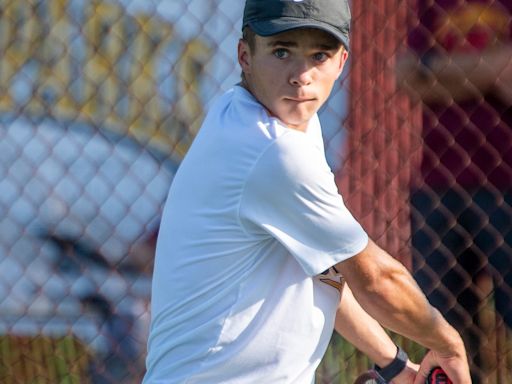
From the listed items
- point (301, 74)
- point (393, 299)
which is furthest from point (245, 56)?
point (393, 299)

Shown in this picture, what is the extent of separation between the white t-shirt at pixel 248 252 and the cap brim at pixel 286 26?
0.14 meters

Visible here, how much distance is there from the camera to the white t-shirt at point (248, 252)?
230 cm

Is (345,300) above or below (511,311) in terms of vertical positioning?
above

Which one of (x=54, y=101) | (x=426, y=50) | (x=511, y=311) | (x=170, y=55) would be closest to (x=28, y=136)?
(x=54, y=101)

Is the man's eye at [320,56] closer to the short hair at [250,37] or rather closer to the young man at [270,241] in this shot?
the young man at [270,241]

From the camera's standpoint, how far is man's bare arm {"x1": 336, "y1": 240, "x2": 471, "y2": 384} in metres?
2.41

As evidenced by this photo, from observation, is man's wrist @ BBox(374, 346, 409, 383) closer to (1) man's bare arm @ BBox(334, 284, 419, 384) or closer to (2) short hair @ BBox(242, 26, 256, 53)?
(1) man's bare arm @ BBox(334, 284, 419, 384)

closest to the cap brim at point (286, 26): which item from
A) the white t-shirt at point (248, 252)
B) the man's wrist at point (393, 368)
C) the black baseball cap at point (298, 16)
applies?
the black baseball cap at point (298, 16)

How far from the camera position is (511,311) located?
4.47 m

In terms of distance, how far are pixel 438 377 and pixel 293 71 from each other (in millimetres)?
729

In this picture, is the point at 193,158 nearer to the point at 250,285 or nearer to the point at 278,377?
the point at 250,285

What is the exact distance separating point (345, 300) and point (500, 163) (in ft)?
Result: 6.17

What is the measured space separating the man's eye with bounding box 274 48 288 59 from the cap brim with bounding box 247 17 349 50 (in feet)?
0.15

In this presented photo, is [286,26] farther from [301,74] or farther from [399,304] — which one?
[399,304]
